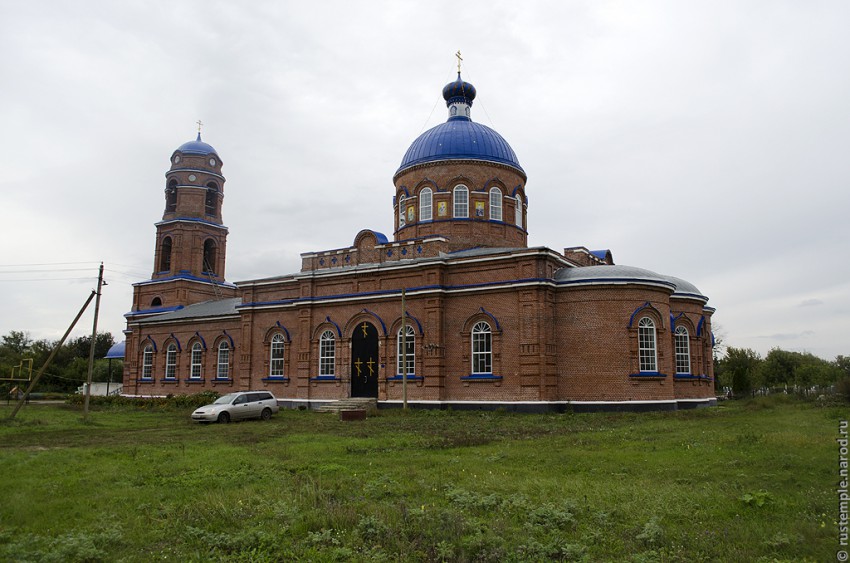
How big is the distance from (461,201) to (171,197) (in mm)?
19541

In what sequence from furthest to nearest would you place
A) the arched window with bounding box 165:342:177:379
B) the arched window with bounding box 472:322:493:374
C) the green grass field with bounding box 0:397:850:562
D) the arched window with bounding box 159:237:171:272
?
the arched window with bounding box 159:237:171:272, the arched window with bounding box 165:342:177:379, the arched window with bounding box 472:322:493:374, the green grass field with bounding box 0:397:850:562

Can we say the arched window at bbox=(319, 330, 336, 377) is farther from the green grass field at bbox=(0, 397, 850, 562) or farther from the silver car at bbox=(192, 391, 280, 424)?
the green grass field at bbox=(0, 397, 850, 562)

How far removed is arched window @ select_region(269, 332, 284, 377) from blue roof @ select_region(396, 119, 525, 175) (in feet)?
32.6

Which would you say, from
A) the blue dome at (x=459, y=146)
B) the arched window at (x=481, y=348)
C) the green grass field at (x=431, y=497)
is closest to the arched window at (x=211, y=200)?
the blue dome at (x=459, y=146)

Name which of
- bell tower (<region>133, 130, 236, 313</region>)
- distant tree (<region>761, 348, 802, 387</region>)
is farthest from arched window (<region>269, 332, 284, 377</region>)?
distant tree (<region>761, 348, 802, 387</region>)

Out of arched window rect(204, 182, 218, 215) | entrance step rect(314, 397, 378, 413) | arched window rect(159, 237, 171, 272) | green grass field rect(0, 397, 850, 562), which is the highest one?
arched window rect(204, 182, 218, 215)

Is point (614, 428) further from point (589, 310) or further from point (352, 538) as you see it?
point (352, 538)

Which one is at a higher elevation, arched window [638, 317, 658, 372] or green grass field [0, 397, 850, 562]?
arched window [638, 317, 658, 372]

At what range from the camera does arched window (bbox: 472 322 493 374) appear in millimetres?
24062

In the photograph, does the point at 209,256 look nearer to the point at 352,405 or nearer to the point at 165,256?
the point at 165,256

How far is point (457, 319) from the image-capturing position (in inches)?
976

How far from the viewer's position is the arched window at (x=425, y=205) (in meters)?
29.1

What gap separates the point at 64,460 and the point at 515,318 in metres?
15.4

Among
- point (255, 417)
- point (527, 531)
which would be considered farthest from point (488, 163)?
point (527, 531)
